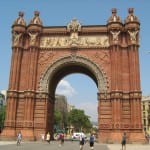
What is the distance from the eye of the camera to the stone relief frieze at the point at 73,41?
38.4 meters

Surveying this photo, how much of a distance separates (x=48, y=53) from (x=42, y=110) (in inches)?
302

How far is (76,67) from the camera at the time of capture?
4062cm

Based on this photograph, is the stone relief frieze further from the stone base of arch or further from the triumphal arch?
the stone base of arch

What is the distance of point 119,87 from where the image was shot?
117 feet

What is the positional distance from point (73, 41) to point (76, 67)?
3.96 metres

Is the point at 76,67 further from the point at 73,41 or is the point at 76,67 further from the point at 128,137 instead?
the point at 128,137

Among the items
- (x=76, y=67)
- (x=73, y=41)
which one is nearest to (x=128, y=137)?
(x=76, y=67)

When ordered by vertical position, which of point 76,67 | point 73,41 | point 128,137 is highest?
point 73,41

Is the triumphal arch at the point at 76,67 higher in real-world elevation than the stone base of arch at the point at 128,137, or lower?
higher

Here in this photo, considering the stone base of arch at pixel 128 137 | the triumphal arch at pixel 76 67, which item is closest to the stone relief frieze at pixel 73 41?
the triumphal arch at pixel 76 67

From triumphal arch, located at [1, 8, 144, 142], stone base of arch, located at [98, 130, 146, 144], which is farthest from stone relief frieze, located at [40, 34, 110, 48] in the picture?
stone base of arch, located at [98, 130, 146, 144]

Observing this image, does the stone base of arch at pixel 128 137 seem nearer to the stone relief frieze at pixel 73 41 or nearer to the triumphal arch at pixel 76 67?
the triumphal arch at pixel 76 67

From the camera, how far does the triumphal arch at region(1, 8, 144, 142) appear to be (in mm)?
35000

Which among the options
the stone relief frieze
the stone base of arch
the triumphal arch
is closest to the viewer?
the stone base of arch
